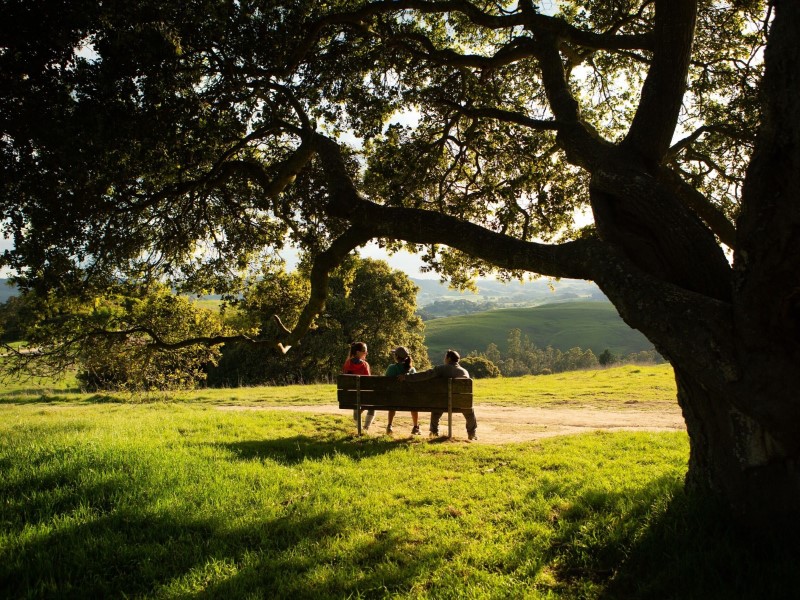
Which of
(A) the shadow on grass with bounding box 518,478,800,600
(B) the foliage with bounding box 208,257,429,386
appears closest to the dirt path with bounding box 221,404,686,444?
(A) the shadow on grass with bounding box 518,478,800,600

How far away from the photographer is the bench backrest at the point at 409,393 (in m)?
9.66

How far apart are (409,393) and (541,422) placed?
4647mm

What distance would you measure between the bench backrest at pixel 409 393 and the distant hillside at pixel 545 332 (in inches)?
4495

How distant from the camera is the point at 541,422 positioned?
41.5 ft

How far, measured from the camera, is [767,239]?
3617mm

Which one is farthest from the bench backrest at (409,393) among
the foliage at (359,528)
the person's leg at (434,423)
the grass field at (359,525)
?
the foliage at (359,528)

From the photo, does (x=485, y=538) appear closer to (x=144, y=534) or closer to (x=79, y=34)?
(x=144, y=534)

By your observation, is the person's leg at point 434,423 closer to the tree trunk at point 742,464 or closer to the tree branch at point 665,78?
the tree trunk at point 742,464

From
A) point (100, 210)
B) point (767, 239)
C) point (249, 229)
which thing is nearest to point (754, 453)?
point (767, 239)

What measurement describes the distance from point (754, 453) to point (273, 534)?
434 centimetres

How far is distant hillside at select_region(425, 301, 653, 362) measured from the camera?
14562cm

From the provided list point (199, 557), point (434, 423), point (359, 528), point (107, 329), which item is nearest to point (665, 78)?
point (359, 528)

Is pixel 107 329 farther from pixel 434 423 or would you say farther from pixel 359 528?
pixel 359 528

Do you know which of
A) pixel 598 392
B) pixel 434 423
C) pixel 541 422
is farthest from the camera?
pixel 598 392
